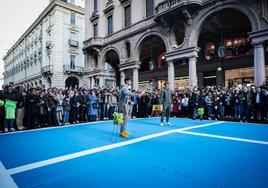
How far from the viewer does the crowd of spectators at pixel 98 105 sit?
1046 cm

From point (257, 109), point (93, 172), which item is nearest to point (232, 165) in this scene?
point (93, 172)

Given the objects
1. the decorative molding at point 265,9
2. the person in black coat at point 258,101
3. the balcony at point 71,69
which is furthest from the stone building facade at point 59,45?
the person in black coat at point 258,101

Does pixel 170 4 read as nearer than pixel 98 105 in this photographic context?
No

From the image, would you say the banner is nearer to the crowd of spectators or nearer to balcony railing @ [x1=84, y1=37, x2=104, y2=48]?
the crowd of spectators

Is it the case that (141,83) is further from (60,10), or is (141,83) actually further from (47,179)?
(47,179)

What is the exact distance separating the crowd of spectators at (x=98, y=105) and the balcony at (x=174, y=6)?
22.8 feet

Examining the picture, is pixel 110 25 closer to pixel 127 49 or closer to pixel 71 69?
pixel 127 49

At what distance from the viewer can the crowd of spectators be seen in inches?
412

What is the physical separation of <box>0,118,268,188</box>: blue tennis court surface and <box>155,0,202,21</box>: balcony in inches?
515

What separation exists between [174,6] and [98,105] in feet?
34.3

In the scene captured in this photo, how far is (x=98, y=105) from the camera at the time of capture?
14023mm

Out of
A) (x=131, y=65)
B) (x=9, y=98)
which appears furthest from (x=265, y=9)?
(x=9, y=98)

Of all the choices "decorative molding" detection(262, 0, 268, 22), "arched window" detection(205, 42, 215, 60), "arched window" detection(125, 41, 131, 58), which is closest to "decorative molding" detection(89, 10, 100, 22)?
"arched window" detection(125, 41, 131, 58)

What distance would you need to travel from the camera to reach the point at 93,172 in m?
3.99
